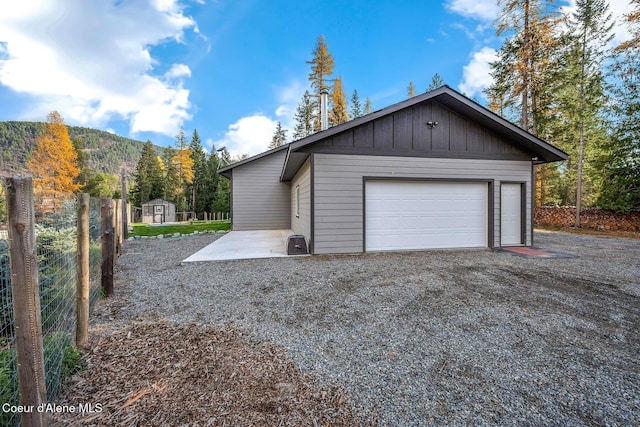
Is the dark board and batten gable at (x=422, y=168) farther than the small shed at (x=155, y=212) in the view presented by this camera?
No

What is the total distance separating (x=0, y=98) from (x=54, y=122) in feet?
108

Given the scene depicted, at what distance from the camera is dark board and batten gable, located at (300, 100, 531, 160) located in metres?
6.61

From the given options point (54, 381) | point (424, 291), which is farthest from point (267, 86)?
point (54, 381)

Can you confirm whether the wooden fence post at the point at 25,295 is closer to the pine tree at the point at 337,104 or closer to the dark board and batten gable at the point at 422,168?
the dark board and batten gable at the point at 422,168

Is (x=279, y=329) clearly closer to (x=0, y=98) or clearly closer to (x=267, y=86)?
(x=267, y=86)

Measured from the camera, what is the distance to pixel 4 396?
149 centimetres

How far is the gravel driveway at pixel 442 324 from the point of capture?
1.71 meters

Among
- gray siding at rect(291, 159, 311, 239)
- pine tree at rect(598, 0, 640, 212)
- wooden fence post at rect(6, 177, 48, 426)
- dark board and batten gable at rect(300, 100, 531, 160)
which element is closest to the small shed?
gray siding at rect(291, 159, 311, 239)

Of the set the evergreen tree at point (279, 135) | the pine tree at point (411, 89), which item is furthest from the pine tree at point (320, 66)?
the evergreen tree at point (279, 135)

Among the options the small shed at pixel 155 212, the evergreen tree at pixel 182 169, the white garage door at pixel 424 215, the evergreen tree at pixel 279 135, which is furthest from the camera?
the evergreen tree at pixel 279 135

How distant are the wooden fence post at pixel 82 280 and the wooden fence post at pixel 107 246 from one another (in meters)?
1.43

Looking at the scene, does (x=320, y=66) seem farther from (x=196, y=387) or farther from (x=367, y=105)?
(x=196, y=387)

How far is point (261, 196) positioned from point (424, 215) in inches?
299

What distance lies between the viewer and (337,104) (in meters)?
21.2
